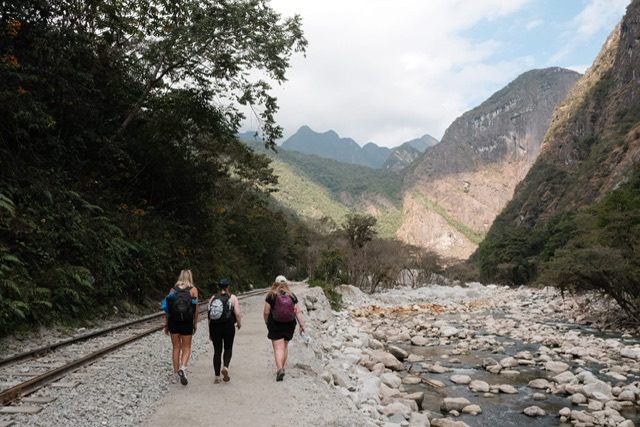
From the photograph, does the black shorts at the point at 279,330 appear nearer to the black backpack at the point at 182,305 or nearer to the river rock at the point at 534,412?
the black backpack at the point at 182,305

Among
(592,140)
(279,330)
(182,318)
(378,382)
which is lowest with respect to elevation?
A: (378,382)

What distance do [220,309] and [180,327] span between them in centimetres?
69

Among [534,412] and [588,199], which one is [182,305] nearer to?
[534,412]

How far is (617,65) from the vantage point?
380ft

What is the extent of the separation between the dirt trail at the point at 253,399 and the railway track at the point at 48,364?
1.67 meters

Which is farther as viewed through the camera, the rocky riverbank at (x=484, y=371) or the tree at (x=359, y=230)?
the tree at (x=359, y=230)

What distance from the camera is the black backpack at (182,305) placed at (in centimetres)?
679

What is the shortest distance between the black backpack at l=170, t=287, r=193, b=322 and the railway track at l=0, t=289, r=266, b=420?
1.74 m

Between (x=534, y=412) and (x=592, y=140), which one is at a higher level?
(x=592, y=140)

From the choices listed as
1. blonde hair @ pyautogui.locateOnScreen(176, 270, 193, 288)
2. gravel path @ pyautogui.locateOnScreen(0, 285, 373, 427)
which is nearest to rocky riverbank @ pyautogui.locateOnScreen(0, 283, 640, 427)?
gravel path @ pyautogui.locateOnScreen(0, 285, 373, 427)

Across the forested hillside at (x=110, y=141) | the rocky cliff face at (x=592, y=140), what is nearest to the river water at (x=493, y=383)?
the forested hillside at (x=110, y=141)

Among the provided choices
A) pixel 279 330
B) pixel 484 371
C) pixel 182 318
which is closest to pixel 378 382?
pixel 279 330

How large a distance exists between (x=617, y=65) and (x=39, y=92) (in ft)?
460

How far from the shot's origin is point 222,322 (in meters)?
7.18
